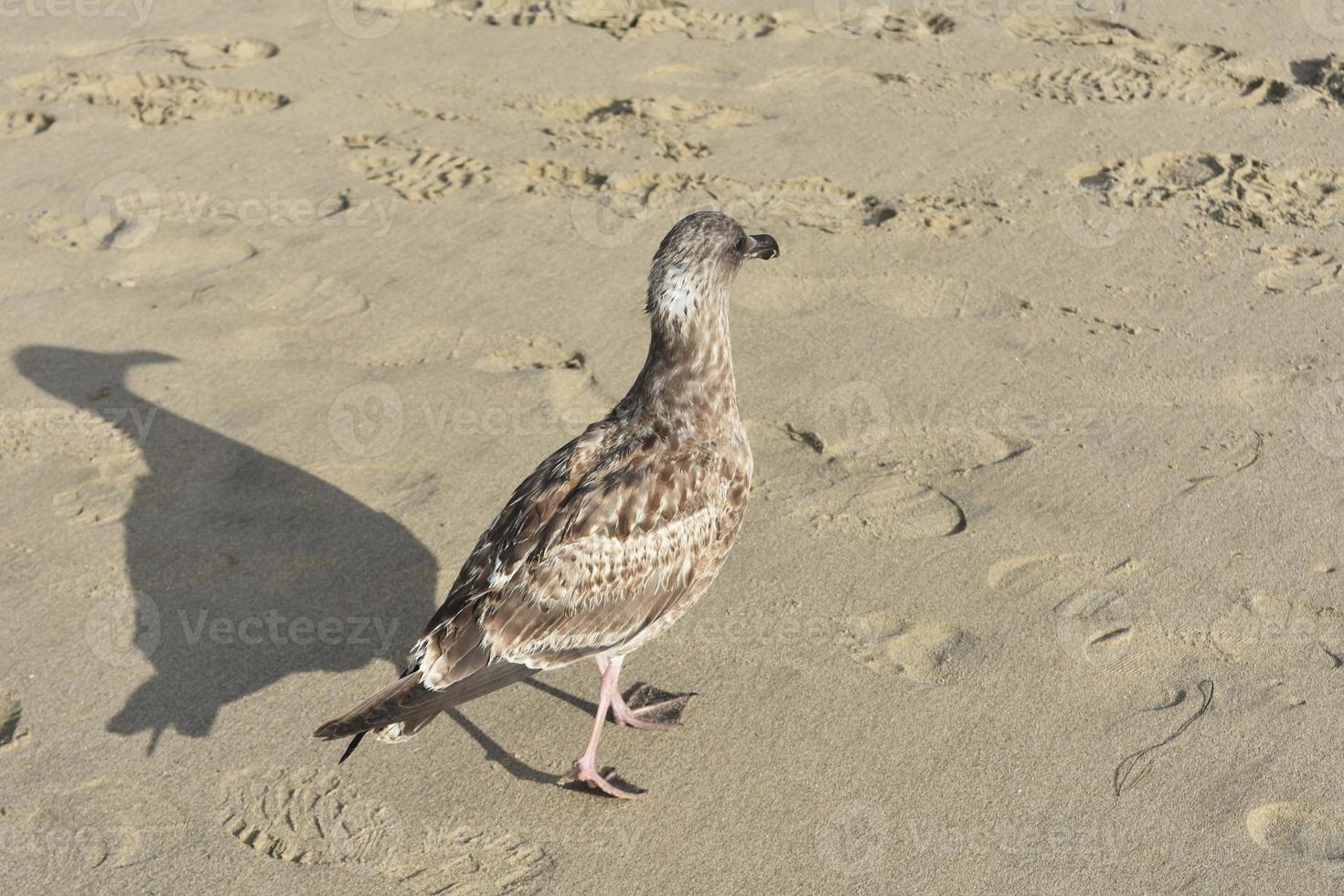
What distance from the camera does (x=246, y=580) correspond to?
5.30 metres

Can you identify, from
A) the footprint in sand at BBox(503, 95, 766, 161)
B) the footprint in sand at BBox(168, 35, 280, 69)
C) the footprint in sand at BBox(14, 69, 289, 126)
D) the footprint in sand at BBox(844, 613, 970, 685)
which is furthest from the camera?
the footprint in sand at BBox(168, 35, 280, 69)

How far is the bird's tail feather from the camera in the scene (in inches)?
157

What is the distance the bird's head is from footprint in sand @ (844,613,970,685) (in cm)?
145

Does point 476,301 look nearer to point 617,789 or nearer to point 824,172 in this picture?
point 824,172

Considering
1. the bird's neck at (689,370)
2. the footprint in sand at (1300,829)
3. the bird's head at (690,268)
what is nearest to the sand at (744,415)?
the footprint in sand at (1300,829)

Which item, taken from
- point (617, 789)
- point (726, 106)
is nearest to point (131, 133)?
point (726, 106)

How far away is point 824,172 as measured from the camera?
7.99 meters

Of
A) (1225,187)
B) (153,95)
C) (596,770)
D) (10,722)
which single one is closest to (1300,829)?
(596,770)

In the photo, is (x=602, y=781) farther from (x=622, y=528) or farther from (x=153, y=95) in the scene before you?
(x=153, y=95)

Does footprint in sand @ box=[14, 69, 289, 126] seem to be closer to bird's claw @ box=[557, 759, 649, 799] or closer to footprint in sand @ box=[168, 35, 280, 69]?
footprint in sand @ box=[168, 35, 280, 69]

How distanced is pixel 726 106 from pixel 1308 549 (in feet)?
16.7

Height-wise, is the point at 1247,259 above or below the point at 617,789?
above

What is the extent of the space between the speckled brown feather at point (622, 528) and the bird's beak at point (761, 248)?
3.3 inches

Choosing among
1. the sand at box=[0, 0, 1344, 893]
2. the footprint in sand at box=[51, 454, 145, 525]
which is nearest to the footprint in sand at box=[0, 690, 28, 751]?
the sand at box=[0, 0, 1344, 893]
